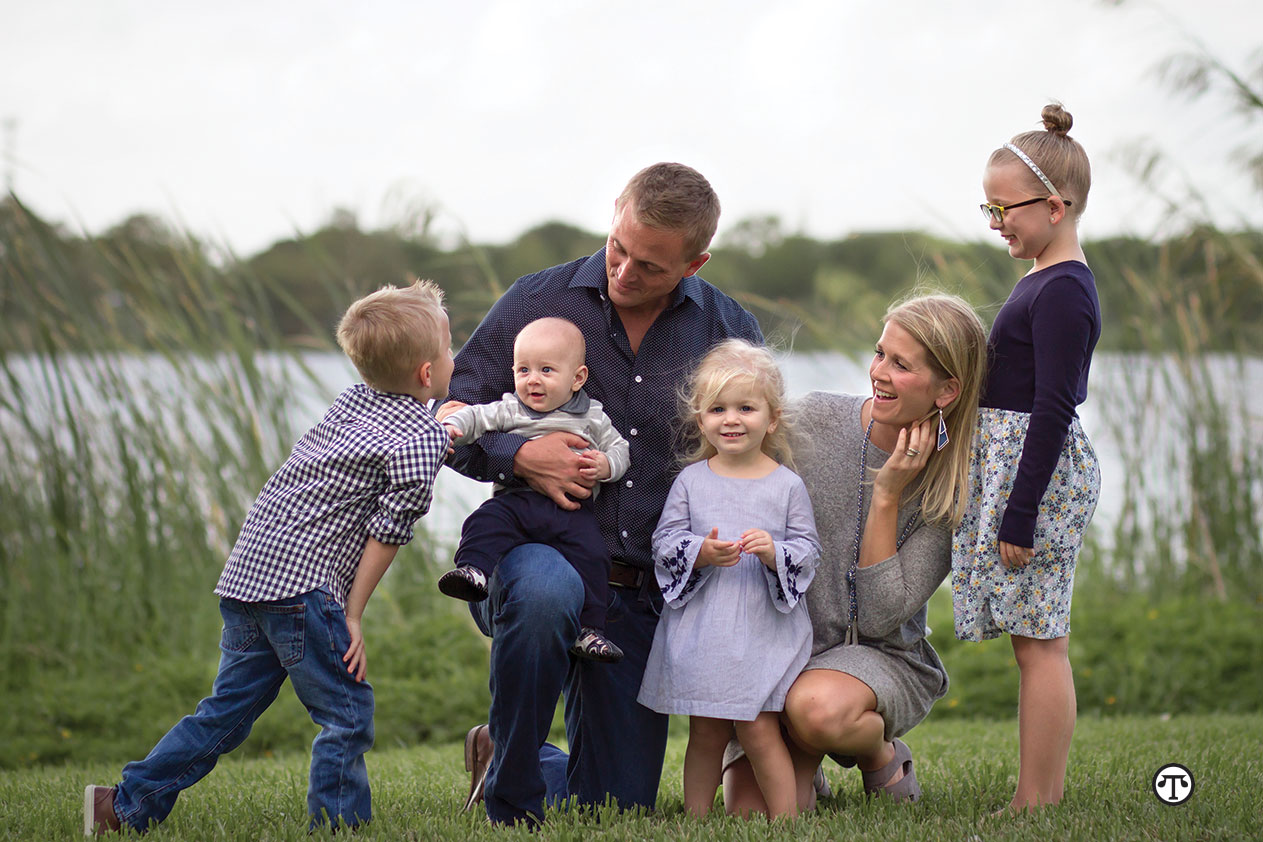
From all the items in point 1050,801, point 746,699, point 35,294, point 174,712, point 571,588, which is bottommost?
point 174,712

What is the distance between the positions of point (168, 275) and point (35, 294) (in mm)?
614

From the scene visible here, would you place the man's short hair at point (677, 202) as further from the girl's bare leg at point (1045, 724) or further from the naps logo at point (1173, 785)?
the naps logo at point (1173, 785)

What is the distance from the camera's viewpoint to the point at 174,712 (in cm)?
511

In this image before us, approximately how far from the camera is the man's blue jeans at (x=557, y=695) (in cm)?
298

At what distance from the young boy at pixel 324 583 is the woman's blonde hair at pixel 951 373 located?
1.24m

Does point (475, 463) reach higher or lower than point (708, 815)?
higher

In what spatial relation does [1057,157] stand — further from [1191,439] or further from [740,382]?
[1191,439]

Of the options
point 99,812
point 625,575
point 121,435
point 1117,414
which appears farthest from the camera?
point 1117,414

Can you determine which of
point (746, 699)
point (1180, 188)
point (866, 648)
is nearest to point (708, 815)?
point (746, 699)

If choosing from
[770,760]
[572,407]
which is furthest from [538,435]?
[770,760]

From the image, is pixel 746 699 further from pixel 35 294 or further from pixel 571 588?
pixel 35 294

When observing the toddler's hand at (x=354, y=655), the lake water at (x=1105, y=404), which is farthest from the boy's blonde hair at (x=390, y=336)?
the lake water at (x=1105, y=404)

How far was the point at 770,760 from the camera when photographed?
A: 2994mm

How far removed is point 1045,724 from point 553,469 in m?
1.39
